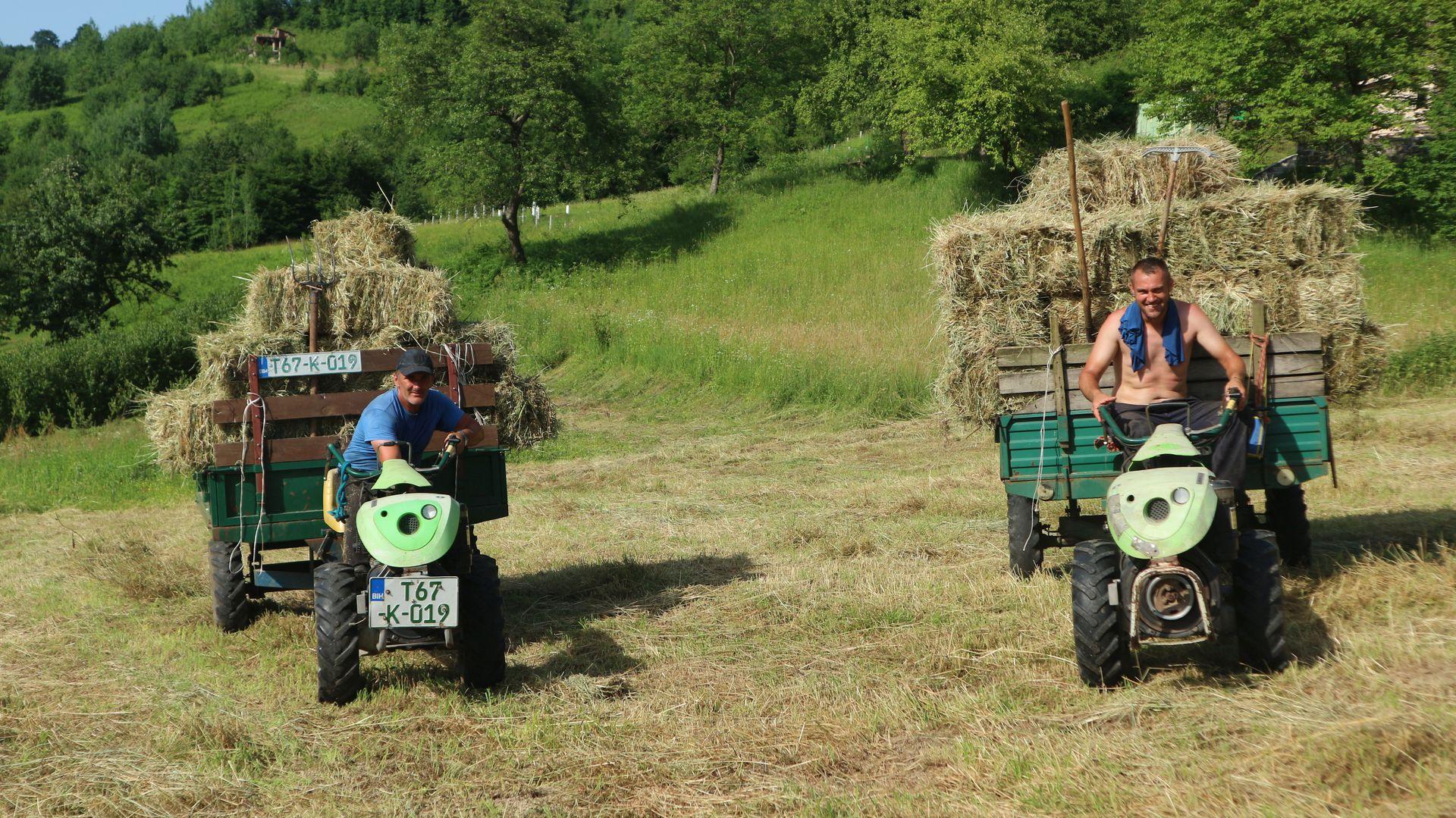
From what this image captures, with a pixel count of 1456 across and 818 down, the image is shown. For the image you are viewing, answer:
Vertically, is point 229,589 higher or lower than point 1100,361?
lower

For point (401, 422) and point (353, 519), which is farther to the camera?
point (401, 422)

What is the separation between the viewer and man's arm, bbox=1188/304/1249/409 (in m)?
6.16

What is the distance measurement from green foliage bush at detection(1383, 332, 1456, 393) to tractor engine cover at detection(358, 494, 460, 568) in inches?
555

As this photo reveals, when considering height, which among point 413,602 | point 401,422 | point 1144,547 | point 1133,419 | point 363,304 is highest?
point 363,304

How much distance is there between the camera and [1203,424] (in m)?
6.39

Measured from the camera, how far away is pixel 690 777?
15.7 ft

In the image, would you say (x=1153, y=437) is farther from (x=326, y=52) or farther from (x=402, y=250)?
(x=326, y=52)

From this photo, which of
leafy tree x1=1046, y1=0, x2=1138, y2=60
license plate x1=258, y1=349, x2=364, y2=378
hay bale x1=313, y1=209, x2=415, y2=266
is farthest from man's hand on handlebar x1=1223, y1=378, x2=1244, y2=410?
leafy tree x1=1046, y1=0, x2=1138, y2=60

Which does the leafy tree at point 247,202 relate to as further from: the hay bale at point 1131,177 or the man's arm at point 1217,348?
the man's arm at point 1217,348

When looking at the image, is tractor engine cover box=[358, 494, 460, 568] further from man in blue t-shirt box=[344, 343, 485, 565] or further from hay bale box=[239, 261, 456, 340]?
hay bale box=[239, 261, 456, 340]

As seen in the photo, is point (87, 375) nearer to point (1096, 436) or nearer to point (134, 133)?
point (1096, 436)

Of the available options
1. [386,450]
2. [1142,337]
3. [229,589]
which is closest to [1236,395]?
[1142,337]

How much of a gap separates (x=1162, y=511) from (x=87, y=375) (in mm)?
24821

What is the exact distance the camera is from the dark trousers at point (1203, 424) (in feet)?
20.2
